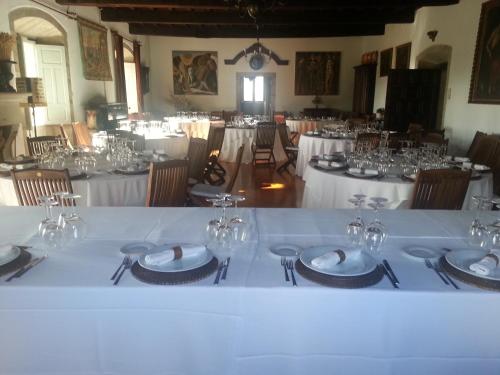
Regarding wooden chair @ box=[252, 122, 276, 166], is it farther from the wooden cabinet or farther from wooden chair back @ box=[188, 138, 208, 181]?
the wooden cabinet

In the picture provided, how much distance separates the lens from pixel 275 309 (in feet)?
4.58

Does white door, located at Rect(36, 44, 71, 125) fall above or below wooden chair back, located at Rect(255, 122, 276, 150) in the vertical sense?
above

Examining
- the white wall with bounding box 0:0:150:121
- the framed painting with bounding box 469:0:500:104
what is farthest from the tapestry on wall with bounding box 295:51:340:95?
the framed painting with bounding box 469:0:500:104

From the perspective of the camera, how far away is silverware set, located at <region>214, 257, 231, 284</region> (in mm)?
1445

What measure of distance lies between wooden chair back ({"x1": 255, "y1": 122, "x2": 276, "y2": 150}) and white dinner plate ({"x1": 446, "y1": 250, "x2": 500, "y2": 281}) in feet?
21.6

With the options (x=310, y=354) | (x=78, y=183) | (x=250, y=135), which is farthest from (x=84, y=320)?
(x=250, y=135)

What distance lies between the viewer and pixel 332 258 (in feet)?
4.81

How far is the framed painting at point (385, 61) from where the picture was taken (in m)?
11.3

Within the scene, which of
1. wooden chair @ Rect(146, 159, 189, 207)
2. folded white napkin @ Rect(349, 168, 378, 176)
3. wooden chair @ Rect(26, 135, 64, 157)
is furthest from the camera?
wooden chair @ Rect(26, 135, 64, 157)

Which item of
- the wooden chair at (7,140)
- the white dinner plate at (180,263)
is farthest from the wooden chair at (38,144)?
the white dinner plate at (180,263)

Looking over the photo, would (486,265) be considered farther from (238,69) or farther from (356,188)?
(238,69)

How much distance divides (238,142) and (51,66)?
3.99 metres

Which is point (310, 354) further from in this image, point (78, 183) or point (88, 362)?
point (78, 183)

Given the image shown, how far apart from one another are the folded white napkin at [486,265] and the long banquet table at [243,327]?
0.09 meters
